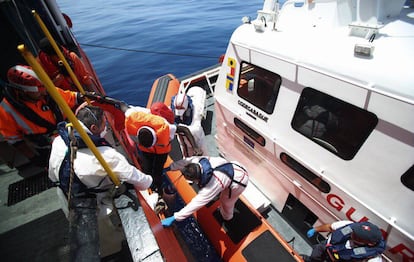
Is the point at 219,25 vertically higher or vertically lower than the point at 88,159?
higher

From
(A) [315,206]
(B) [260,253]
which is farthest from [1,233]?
(A) [315,206]

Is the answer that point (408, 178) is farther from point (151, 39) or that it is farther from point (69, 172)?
point (151, 39)

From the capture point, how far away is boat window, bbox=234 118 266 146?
2842 mm

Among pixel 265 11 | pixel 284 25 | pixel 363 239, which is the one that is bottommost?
pixel 363 239

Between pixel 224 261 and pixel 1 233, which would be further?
pixel 1 233

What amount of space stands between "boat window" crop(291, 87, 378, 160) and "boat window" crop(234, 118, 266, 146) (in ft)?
1.82

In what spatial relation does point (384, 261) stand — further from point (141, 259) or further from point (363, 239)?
point (141, 259)

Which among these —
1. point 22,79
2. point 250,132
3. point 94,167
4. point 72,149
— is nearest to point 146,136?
point 94,167

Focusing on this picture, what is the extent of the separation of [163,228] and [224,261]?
810 millimetres

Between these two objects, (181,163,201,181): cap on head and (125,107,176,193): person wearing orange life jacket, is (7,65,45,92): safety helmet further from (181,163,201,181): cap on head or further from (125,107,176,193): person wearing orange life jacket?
(181,163,201,181): cap on head

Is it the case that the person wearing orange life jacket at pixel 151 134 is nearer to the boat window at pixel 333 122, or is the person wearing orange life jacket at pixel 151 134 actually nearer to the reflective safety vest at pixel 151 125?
the reflective safety vest at pixel 151 125

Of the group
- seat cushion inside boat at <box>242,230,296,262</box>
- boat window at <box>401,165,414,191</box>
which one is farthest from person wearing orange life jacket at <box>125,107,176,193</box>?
boat window at <box>401,165,414,191</box>

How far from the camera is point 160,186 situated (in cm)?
299

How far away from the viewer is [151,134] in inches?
92.7
